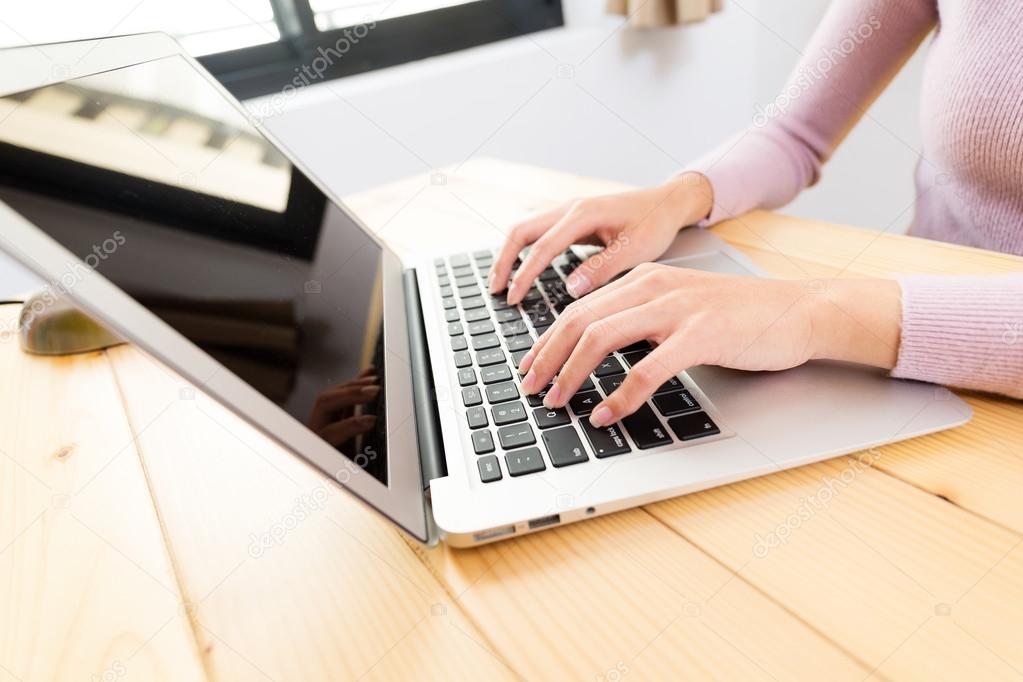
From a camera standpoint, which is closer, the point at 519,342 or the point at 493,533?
the point at 493,533

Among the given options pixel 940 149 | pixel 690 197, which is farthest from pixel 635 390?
pixel 940 149

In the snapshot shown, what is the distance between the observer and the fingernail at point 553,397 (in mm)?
406

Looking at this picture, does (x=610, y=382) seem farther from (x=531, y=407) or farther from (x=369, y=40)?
(x=369, y=40)

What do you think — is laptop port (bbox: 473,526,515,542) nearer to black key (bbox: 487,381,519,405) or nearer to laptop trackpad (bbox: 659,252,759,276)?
black key (bbox: 487,381,519,405)

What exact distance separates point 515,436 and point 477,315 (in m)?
0.19

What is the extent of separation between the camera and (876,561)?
298mm

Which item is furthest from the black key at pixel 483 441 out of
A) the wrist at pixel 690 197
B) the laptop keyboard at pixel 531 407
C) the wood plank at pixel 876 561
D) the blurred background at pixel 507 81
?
the blurred background at pixel 507 81

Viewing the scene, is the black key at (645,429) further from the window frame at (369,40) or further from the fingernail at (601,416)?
the window frame at (369,40)

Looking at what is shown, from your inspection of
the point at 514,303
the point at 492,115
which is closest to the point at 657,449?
the point at 514,303

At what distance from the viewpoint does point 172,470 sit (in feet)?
1.42

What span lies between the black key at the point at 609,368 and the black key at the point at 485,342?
0.32 ft

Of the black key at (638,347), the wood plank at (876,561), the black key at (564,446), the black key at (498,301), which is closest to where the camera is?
the wood plank at (876,561)

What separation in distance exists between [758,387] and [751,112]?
5.82ft

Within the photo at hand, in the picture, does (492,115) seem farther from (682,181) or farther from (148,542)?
(148,542)
